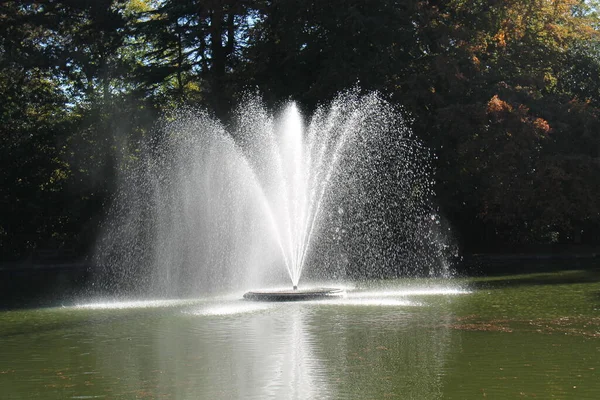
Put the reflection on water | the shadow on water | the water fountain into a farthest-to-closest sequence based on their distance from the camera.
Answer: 1. the water fountain
2. the shadow on water
3. the reflection on water

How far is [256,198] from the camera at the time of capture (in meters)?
31.0

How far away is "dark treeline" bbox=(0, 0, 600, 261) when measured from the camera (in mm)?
34062

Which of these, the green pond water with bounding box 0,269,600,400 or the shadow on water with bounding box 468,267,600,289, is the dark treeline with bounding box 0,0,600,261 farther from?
the green pond water with bounding box 0,269,600,400

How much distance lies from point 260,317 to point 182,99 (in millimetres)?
23262

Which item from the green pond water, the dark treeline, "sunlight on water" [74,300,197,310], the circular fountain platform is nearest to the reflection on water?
the green pond water

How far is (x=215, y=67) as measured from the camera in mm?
40500

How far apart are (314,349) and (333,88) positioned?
2291 centimetres

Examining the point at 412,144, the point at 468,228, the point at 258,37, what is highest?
the point at 258,37

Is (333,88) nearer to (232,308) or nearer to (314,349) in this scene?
(232,308)

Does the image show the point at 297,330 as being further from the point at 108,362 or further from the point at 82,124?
the point at 82,124

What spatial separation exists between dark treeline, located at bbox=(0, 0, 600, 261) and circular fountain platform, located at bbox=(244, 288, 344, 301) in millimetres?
13911

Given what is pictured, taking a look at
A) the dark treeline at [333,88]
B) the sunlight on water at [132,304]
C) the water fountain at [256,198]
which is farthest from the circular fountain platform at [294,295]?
the dark treeline at [333,88]

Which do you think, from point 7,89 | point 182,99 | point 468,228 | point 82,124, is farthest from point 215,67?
point 468,228

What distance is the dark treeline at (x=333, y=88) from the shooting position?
34062mm
